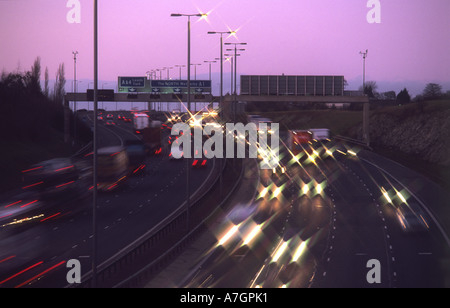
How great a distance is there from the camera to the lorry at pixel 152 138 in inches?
2993

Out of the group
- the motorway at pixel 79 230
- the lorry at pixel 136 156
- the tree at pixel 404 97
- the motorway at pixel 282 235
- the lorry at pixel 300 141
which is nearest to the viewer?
the motorway at pixel 282 235

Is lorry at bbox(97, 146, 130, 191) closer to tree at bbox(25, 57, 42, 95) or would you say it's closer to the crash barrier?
the crash barrier

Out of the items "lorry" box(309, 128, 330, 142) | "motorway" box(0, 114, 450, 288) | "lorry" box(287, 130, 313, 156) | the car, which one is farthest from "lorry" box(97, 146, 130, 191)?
"lorry" box(309, 128, 330, 142)

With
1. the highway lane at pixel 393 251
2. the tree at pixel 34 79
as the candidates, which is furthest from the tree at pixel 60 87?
the highway lane at pixel 393 251

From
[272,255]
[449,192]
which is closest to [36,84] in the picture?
[449,192]

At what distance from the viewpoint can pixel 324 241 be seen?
101ft

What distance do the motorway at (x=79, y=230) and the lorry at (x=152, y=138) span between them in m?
19.7

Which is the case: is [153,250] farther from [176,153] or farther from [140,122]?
[140,122]

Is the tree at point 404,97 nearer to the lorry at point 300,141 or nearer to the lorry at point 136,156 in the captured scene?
the lorry at point 300,141

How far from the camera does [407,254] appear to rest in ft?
92.9

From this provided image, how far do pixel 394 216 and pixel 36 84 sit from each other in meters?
73.0

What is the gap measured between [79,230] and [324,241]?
1383 cm

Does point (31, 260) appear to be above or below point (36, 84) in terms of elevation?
below

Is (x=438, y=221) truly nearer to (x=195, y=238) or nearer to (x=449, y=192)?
(x=449, y=192)
